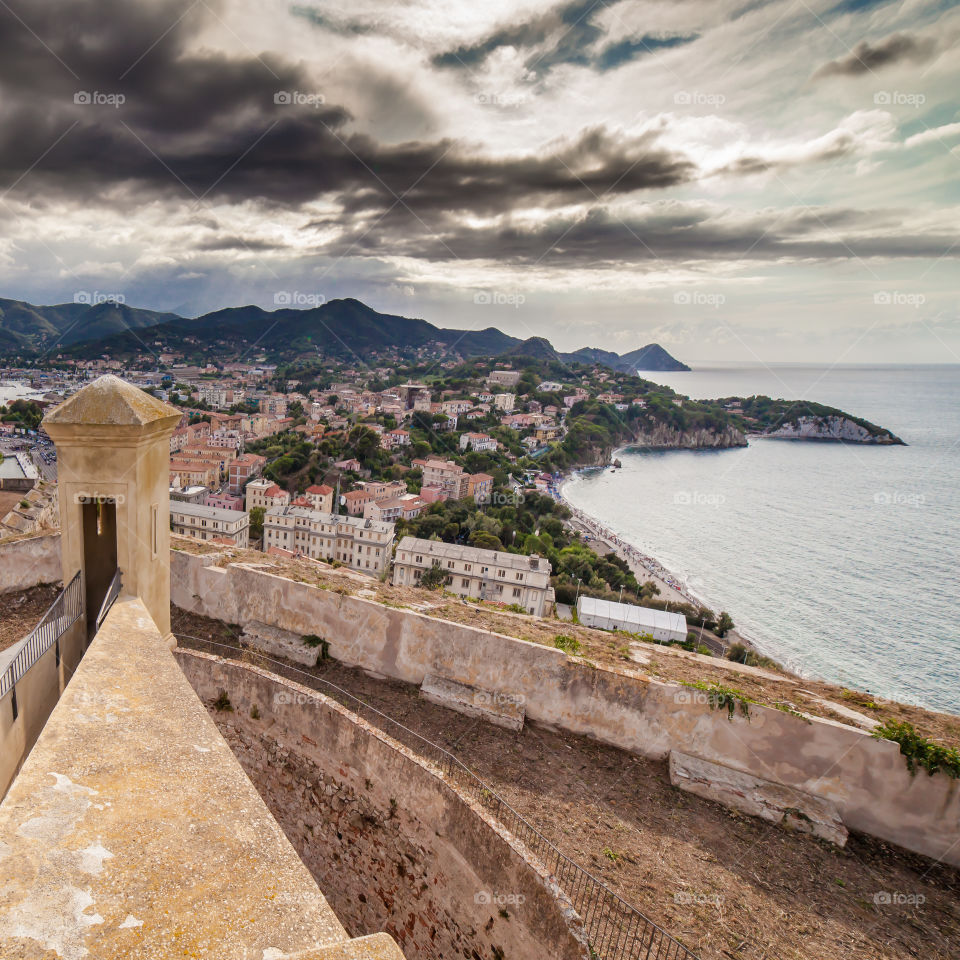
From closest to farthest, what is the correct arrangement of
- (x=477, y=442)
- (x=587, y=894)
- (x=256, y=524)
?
(x=587, y=894), (x=256, y=524), (x=477, y=442)

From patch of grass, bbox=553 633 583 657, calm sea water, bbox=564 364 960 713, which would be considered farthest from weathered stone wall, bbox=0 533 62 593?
calm sea water, bbox=564 364 960 713

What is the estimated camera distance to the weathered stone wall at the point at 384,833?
12.1ft

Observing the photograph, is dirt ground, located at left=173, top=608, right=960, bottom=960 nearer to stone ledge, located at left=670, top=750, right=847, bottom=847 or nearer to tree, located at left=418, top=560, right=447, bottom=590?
stone ledge, located at left=670, top=750, right=847, bottom=847

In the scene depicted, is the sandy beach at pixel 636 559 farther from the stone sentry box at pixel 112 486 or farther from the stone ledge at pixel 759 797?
the stone sentry box at pixel 112 486

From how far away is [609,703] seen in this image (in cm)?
569

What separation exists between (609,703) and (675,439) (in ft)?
375

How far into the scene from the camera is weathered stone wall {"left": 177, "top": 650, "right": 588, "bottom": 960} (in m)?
3.68

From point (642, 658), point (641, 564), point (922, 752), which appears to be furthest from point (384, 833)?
point (641, 564)

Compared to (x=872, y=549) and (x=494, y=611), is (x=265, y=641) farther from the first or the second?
(x=872, y=549)

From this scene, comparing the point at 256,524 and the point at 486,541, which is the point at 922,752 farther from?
the point at 256,524

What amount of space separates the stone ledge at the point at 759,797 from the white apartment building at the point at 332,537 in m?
36.6

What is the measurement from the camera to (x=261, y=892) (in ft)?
5.84

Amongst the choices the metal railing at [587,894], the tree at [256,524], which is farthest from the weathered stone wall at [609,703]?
the tree at [256,524]

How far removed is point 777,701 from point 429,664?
3.80 m
